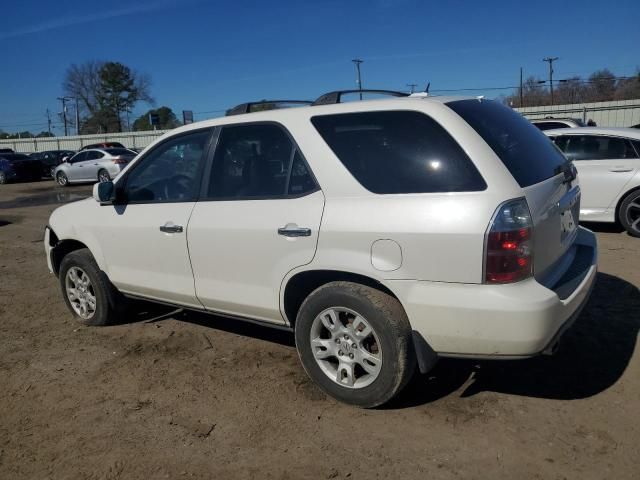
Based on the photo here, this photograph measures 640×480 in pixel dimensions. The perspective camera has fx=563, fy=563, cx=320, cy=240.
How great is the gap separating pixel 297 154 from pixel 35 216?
12.6 meters

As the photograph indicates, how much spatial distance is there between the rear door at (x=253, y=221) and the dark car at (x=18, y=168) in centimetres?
2689

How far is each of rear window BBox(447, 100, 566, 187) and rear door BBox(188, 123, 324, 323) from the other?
99 cm

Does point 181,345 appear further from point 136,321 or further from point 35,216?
point 35,216

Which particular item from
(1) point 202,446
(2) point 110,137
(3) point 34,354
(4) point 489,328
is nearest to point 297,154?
(4) point 489,328

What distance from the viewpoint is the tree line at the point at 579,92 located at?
50.4 m

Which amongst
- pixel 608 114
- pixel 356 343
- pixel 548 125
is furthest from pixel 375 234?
pixel 608 114

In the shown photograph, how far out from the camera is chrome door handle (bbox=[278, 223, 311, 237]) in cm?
333

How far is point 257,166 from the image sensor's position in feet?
12.5

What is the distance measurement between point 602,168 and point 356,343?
6266 mm

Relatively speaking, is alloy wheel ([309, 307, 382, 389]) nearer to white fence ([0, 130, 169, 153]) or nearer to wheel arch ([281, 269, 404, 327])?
wheel arch ([281, 269, 404, 327])

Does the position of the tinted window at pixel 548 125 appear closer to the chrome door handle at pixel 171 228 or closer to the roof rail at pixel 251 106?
the roof rail at pixel 251 106

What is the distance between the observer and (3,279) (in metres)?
7.16

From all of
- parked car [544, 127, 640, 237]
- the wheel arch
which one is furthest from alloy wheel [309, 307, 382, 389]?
parked car [544, 127, 640, 237]

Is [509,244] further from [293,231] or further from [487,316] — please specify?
[293,231]
